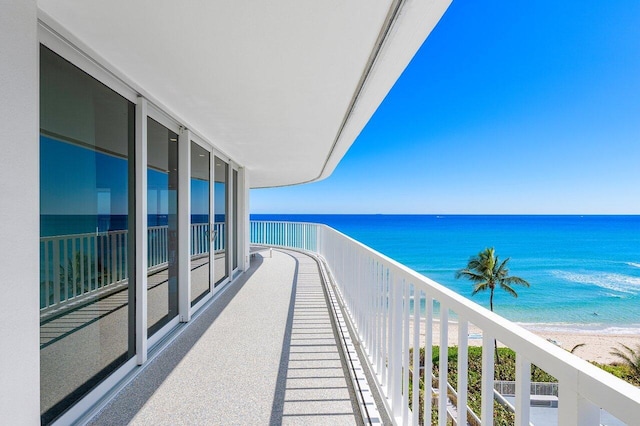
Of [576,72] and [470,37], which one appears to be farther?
[576,72]

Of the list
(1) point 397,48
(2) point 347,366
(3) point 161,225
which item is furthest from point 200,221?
(1) point 397,48

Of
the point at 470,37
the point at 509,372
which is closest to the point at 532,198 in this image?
the point at 470,37

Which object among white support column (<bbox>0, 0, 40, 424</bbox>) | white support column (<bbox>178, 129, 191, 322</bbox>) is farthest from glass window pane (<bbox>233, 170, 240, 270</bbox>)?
white support column (<bbox>0, 0, 40, 424</bbox>)

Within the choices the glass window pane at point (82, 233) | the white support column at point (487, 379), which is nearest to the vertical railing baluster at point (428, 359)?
the white support column at point (487, 379)

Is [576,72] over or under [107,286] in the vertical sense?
over

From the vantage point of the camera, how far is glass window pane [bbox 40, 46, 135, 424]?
1.69 m

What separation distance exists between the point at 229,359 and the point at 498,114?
124ft

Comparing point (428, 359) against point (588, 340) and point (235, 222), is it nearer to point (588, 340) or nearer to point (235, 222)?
point (235, 222)

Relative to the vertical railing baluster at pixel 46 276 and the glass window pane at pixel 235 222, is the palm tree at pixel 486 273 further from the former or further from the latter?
the vertical railing baluster at pixel 46 276

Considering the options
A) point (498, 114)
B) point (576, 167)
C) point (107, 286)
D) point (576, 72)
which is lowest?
point (107, 286)

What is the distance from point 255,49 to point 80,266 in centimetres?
168

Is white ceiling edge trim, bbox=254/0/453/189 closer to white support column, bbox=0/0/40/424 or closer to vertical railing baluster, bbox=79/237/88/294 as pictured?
white support column, bbox=0/0/40/424

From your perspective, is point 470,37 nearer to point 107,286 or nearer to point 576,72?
point 576,72

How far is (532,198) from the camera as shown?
170 ft
